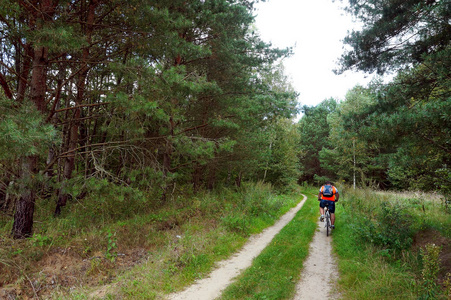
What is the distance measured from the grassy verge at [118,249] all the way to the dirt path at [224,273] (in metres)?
0.23

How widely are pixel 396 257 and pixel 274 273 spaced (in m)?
2.83

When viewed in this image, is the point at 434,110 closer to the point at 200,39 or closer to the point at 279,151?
the point at 200,39

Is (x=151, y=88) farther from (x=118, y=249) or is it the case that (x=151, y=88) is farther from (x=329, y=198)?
(x=329, y=198)

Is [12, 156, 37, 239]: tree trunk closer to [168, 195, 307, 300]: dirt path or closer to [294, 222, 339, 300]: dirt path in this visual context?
[168, 195, 307, 300]: dirt path

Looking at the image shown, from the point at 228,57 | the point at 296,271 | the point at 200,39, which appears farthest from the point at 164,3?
the point at 296,271

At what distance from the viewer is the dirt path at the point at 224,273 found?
154 inches

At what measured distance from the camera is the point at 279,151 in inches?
853

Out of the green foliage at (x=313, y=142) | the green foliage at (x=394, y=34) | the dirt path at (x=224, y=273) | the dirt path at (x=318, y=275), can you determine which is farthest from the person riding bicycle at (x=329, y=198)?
the green foliage at (x=313, y=142)

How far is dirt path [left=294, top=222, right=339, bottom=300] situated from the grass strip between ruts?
13 cm

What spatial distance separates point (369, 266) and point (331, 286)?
103cm

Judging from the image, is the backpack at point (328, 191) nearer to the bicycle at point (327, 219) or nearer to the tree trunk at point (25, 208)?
the bicycle at point (327, 219)

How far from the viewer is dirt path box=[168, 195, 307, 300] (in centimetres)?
391

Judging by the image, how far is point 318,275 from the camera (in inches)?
183

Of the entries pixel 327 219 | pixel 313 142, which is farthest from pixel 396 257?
pixel 313 142
